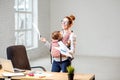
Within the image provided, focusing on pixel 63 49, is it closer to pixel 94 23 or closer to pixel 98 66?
pixel 98 66

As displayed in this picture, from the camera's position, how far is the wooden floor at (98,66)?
245 inches

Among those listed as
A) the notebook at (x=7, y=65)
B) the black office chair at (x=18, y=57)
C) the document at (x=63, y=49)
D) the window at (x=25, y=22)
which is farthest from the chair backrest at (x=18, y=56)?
the window at (x=25, y=22)

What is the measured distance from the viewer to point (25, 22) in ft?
26.5

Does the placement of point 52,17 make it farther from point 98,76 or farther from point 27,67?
point 27,67

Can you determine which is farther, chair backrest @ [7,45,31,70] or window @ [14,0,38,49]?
window @ [14,0,38,49]

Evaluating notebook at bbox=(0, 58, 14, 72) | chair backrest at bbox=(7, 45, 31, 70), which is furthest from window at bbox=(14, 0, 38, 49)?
notebook at bbox=(0, 58, 14, 72)

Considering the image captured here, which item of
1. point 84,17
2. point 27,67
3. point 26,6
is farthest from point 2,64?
point 84,17

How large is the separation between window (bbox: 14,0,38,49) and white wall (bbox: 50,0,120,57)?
1.14 meters

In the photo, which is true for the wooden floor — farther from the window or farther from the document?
the document

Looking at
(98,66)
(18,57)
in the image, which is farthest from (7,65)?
(98,66)

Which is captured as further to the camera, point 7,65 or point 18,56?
point 18,56

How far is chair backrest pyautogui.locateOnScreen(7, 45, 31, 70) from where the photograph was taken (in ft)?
12.8

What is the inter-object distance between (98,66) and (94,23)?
228cm

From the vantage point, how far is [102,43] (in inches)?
356
